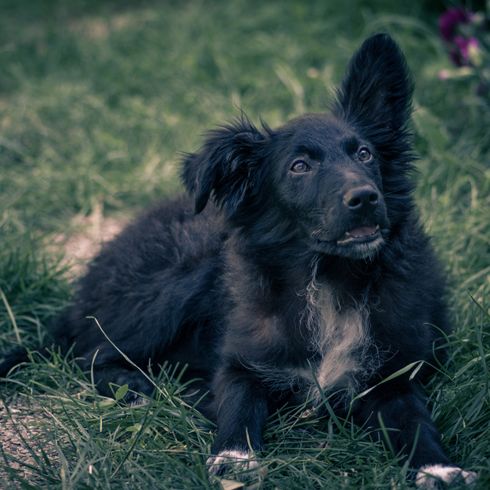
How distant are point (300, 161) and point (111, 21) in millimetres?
6637

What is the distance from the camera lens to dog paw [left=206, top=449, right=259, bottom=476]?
9.41ft

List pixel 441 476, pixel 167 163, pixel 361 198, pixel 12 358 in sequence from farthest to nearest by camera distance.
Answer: pixel 167 163 → pixel 12 358 → pixel 361 198 → pixel 441 476

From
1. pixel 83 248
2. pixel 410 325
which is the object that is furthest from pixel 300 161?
pixel 83 248

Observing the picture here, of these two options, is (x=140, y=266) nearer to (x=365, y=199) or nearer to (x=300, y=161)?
(x=300, y=161)

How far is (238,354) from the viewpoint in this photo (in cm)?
335

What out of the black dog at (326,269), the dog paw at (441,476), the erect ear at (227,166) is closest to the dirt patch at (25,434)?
the black dog at (326,269)

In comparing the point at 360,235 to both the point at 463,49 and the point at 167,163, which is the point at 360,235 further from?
the point at 167,163

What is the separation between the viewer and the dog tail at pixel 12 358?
12.6ft

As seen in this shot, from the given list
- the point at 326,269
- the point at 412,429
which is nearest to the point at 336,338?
the point at 326,269

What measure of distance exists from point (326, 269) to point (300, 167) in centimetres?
45

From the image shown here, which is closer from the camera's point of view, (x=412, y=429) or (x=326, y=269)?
(x=412, y=429)

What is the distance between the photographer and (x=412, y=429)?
9.78ft

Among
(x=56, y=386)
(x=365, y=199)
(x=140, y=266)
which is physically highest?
(x=365, y=199)

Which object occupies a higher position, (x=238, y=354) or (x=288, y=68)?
(x=288, y=68)
